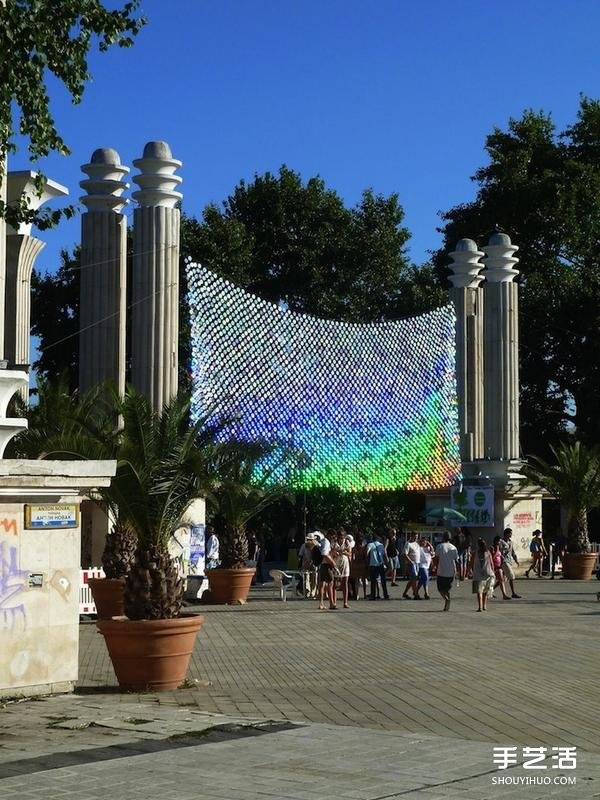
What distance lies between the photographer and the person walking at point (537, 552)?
33.8 metres

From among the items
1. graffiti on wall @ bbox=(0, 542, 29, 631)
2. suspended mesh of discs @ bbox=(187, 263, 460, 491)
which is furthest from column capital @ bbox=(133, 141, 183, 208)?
graffiti on wall @ bbox=(0, 542, 29, 631)

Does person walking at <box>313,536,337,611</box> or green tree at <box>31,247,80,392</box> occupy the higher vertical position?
green tree at <box>31,247,80,392</box>

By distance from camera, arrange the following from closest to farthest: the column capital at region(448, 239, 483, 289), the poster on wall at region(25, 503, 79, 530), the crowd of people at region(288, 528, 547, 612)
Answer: the poster on wall at region(25, 503, 79, 530)
the crowd of people at region(288, 528, 547, 612)
the column capital at region(448, 239, 483, 289)

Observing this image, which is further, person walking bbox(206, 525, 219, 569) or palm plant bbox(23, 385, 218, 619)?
person walking bbox(206, 525, 219, 569)

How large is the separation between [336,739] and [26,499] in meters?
4.23

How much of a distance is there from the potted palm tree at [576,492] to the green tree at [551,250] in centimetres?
1267

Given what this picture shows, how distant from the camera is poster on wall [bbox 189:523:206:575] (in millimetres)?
25188

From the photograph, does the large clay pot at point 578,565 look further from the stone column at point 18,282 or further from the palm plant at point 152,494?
the palm plant at point 152,494

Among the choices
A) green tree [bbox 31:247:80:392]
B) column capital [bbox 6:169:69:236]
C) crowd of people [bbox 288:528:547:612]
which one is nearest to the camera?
column capital [bbox 6:169:69:236]

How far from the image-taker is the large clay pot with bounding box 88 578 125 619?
19172 millimetres

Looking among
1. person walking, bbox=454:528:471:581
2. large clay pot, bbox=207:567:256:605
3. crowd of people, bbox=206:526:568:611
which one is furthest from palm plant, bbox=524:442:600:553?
large clay pot, bbox=207:567:256:605

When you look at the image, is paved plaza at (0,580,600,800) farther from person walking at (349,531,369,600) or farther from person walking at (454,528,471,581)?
person walking at (454,528,471,581)

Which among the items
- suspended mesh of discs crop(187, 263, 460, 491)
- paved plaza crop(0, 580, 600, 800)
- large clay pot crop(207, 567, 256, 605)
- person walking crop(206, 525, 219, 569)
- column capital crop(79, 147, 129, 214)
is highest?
column capital crop(79, 147, 129, 214)

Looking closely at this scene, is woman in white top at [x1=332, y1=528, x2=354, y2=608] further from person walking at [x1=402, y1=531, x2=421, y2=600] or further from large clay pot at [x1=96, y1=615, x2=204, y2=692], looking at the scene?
large clay pot at [x1=96, y1=615, x2=204, y2=692]
